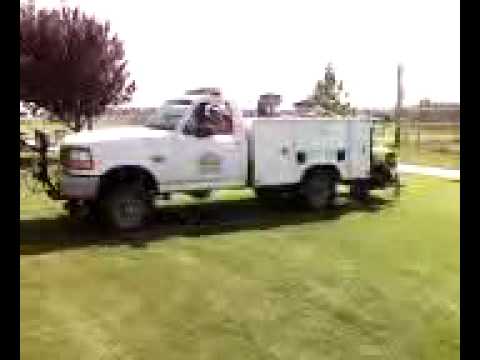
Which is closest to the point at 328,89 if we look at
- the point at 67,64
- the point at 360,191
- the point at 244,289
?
the point at 67,64

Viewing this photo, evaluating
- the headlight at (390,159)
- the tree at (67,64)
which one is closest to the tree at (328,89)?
the tree at (67,64)

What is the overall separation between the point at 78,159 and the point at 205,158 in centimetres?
227

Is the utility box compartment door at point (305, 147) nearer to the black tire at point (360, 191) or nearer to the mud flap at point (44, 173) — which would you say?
the black tire at point (360, 191)

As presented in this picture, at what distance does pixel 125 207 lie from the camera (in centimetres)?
1112

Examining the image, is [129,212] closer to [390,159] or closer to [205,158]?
[205,158]

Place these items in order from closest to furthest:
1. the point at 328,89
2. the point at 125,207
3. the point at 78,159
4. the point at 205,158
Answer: the point at 78,159 → the point at 125,207 → the point at 205,158 → the point at 328,89

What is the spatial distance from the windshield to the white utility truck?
0.02 meters

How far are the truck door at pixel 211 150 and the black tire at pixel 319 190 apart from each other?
155cm

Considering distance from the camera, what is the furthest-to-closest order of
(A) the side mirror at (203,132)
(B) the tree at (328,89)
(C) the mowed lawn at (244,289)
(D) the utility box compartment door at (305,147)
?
(B) the tree at (328,89) → (D) the utility box compartment door at (305,147) → (A) the side mirror at (203,132) → (C) the mowed lawn at (244,289)

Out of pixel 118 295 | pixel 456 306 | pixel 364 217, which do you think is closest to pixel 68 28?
pixel 364 217

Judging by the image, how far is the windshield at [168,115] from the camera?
11797 millimetres

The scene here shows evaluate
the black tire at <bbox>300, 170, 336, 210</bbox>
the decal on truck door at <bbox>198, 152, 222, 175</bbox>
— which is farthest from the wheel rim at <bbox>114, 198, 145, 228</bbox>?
the black tire at <bbox>300, 170, 336, 210</bbox>

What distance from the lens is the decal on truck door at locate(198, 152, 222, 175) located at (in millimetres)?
11781
